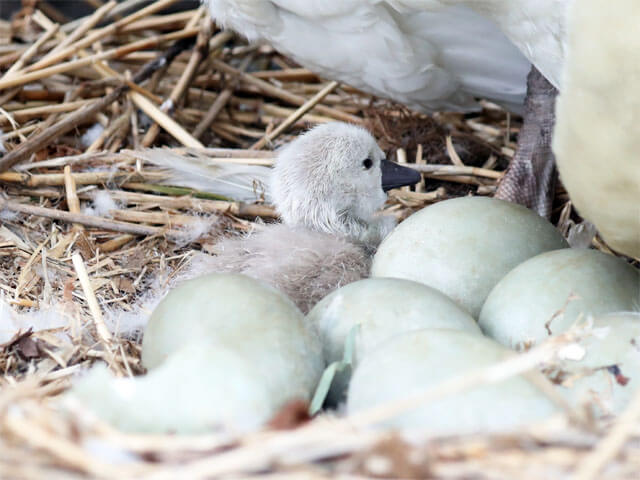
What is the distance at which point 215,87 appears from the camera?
248cm

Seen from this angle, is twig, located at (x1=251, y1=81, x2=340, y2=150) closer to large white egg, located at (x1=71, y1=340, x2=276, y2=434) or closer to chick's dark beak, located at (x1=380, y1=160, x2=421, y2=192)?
chick's dark beak, located at (x1=380, y1=160, x2=421, y2=192)

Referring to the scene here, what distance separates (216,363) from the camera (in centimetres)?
81

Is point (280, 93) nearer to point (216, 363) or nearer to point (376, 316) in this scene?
point (376, 316)

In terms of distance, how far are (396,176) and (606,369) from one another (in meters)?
0.82

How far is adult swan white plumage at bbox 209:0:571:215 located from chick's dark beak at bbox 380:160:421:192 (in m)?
0.18

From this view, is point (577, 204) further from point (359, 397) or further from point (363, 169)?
point (363, 169)

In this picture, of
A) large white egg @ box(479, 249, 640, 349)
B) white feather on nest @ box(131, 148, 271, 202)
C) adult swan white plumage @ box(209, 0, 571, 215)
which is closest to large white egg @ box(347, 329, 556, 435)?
large white egg @ box(479, 249, 640, 349)

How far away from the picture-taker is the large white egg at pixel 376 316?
3.24ft

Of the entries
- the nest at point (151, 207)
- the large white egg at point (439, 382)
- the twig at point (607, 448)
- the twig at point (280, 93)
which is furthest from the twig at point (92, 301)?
the twig at point (280, 93)

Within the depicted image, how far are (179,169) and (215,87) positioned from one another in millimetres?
662

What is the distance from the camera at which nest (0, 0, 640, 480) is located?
64 centimetres

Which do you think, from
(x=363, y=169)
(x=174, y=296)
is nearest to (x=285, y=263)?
(x=363, y=169)

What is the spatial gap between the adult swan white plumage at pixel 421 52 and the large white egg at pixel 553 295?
39cm

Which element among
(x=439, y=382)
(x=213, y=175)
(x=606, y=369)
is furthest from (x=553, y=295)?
(x=213, y=175)
